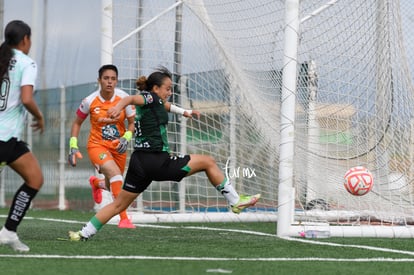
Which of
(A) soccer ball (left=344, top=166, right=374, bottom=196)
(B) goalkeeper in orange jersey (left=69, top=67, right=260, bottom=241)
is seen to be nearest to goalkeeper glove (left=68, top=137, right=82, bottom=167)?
(B) goalkeeper in orange jersey (left=69, top=67, right=260, bottom=241)

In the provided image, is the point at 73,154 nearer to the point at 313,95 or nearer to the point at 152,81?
the point at 152,81

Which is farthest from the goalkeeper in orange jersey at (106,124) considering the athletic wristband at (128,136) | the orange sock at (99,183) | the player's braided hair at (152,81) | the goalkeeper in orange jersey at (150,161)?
the goalkeeper in orange jersey at (150,161)

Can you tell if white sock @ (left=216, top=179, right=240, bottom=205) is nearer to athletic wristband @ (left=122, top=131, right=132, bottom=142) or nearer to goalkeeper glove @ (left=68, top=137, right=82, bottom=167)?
athletic wristband @ (left=122, top=131, right=132, bottom=142)

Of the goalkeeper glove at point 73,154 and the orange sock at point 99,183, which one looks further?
the orange sock at point 99,183

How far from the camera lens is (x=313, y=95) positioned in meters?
10.6

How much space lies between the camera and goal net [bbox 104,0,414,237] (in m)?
10.4

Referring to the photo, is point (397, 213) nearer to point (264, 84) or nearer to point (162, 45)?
point (264, 84)

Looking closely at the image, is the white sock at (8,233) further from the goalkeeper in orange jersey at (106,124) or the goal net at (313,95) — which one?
the goal net at (313,95)

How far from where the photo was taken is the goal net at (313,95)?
10.4 m

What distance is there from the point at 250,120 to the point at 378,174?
2330 mm

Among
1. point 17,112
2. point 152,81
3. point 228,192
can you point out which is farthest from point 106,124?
point 17,112

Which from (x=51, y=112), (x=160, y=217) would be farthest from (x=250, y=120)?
(x=51, y=112)

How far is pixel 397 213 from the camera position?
10.9 meters

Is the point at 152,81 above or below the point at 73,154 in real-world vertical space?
above
